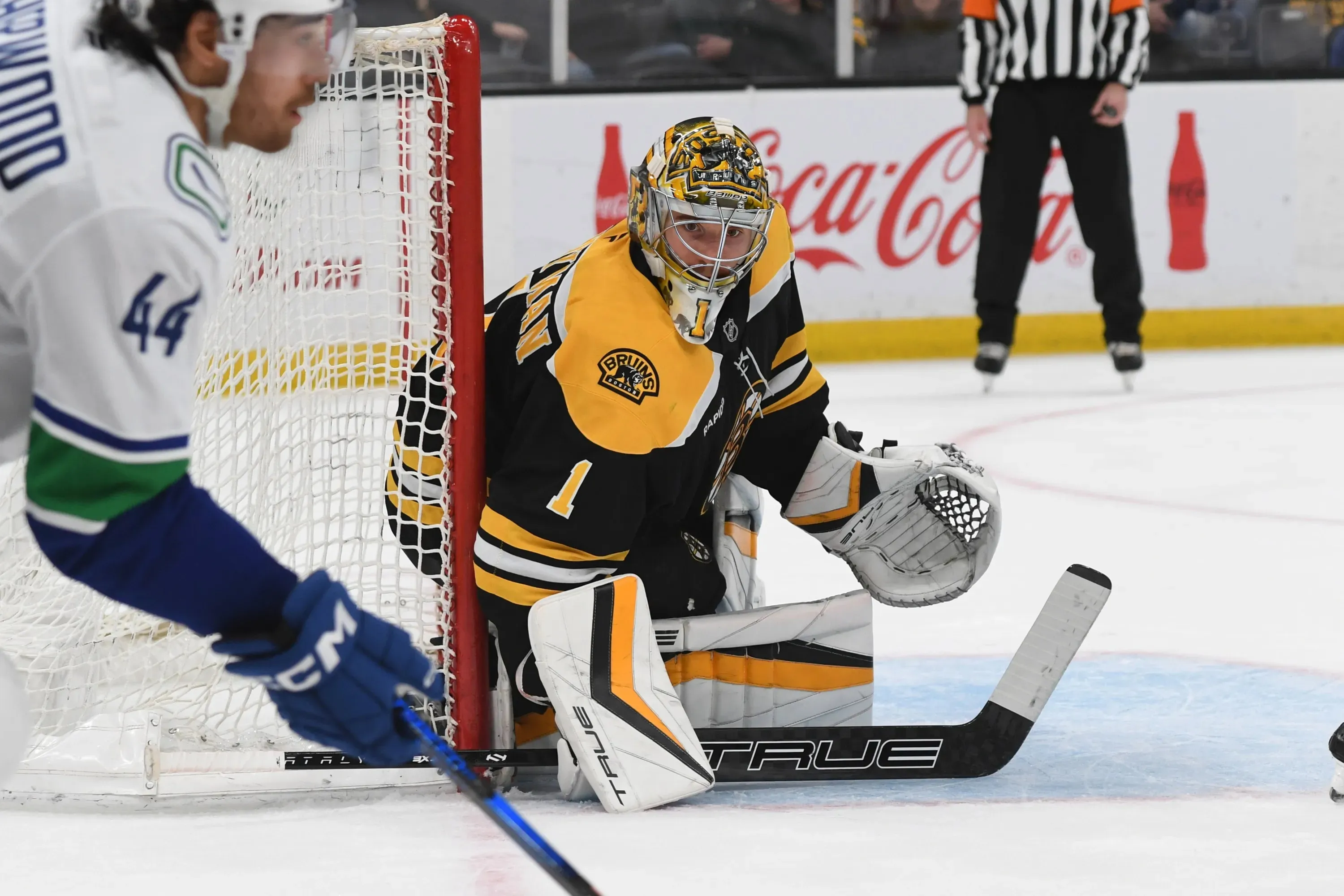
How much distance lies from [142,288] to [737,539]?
135 centimetres

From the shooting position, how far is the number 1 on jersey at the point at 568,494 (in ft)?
6.20

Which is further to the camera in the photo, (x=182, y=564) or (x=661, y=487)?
(x=661, y=487)

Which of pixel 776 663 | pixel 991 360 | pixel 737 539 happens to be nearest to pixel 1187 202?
pixel 991 360

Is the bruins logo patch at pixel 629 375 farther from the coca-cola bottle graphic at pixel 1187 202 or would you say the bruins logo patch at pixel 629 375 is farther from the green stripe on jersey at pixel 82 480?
the coca-cola bottle graphic at pixel 1187 202

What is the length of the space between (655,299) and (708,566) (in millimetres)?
→ 364

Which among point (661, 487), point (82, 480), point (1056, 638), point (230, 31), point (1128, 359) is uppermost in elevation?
point (230, 31)

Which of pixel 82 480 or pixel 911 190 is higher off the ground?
pixel 82 480

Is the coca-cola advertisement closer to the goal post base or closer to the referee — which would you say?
the referee

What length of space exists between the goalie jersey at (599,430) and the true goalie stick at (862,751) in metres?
0.20

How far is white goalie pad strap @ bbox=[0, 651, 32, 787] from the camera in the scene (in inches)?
44.6

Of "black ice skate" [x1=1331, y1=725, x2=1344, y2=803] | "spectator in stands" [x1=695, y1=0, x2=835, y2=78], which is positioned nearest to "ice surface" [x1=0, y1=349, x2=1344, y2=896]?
"black ice skate" [x1=1331, y1=725, x2=1344, y2=803]

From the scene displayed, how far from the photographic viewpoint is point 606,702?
187cm

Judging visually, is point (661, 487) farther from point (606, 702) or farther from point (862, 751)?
point (862, 751)

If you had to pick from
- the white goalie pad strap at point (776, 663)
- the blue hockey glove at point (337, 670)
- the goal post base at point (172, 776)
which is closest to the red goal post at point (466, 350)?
the goal post base at point (172, 776)
